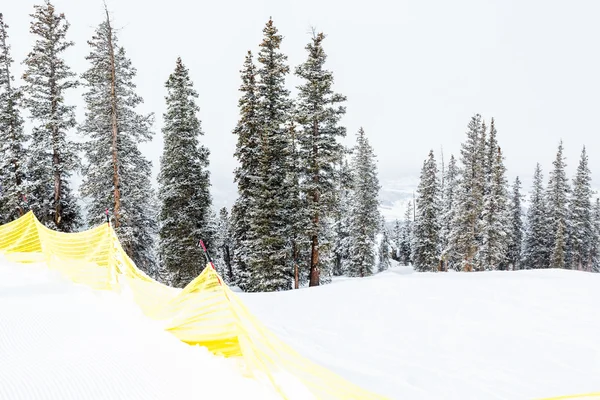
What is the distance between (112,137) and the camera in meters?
18.5

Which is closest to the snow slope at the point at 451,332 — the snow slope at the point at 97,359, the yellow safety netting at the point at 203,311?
the yellow safety netting at the point at 203,311

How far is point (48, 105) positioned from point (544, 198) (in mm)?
A: 47026

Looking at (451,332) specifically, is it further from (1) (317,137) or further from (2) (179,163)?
(2) (179,163)

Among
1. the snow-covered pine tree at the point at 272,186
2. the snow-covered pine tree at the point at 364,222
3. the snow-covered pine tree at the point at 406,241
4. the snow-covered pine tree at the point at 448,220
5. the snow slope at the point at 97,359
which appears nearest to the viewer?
the snow slope at the point at 97,359

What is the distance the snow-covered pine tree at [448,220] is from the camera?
3417 cm

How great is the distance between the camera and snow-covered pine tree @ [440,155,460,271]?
34.2 m

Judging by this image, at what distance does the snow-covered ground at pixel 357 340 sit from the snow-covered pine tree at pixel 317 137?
318 inches

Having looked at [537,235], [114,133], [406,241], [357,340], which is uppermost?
[114,133]

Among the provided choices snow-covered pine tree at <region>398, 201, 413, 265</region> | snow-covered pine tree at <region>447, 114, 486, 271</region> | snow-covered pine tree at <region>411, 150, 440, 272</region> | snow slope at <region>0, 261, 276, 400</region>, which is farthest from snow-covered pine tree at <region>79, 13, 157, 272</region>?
snow-covered pine tree at <region>398, 201, 413, 265</region>

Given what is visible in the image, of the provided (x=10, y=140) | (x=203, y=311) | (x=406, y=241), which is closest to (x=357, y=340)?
(x=203, y=311)

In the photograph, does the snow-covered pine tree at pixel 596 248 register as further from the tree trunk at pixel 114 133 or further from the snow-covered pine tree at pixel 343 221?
the tree trunk at pixel 114 133

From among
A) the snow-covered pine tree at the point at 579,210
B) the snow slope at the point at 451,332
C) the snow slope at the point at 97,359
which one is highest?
the snow-covered pine tree at the point at 579,210

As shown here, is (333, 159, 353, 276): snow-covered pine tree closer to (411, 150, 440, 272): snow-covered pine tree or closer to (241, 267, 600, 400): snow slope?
(411, 150, 440, 272): snow-covered pine tree

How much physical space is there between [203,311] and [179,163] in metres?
17.7
